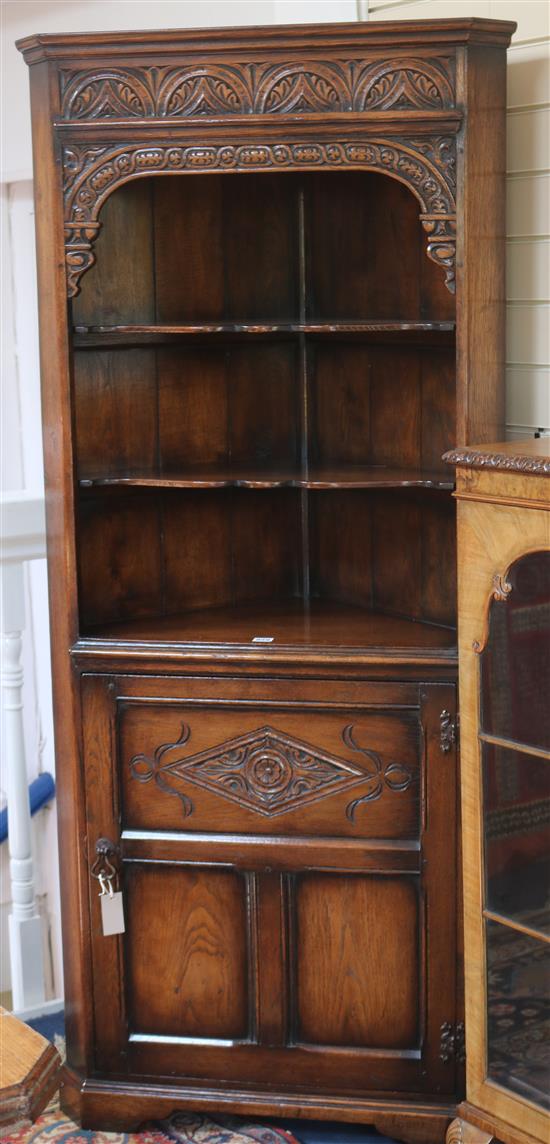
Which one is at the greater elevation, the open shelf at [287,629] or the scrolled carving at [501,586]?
the scrolled carving at [501,586]

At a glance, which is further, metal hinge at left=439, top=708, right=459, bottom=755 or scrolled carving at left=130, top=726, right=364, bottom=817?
scrolled carving at left=130, top=726, right=364, bottom=817

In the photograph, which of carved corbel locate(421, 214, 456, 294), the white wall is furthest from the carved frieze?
carved corbel locate(421, 214, 456, 294)

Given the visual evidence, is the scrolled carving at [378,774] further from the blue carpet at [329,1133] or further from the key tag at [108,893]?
the blue carpet at [329,1133]

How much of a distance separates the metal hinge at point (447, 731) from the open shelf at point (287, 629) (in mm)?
135

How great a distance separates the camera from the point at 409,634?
3002 millimetres

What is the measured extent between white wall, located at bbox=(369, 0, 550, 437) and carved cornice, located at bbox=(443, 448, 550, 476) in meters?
0.53

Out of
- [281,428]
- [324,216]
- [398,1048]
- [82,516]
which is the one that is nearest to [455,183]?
[324,216]

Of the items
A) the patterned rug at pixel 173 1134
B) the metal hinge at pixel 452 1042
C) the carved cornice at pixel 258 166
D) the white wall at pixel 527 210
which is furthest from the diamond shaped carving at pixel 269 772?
the carved cornice at pixel 258 166

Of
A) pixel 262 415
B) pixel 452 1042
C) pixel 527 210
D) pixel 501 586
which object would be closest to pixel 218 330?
pixel 262 415

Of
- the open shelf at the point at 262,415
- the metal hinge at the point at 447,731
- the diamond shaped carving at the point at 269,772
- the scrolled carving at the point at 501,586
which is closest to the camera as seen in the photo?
the scrolled carving at the point at 501,586

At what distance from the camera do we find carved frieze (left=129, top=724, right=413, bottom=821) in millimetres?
2906

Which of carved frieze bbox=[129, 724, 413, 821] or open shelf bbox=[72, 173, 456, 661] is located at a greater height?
open shelf bbox=[72, 173, 456, 661]

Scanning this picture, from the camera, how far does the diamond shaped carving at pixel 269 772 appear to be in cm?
293

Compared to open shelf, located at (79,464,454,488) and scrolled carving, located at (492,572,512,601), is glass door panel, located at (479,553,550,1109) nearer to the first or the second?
scrolled carving, located at (492,572,512,601)
